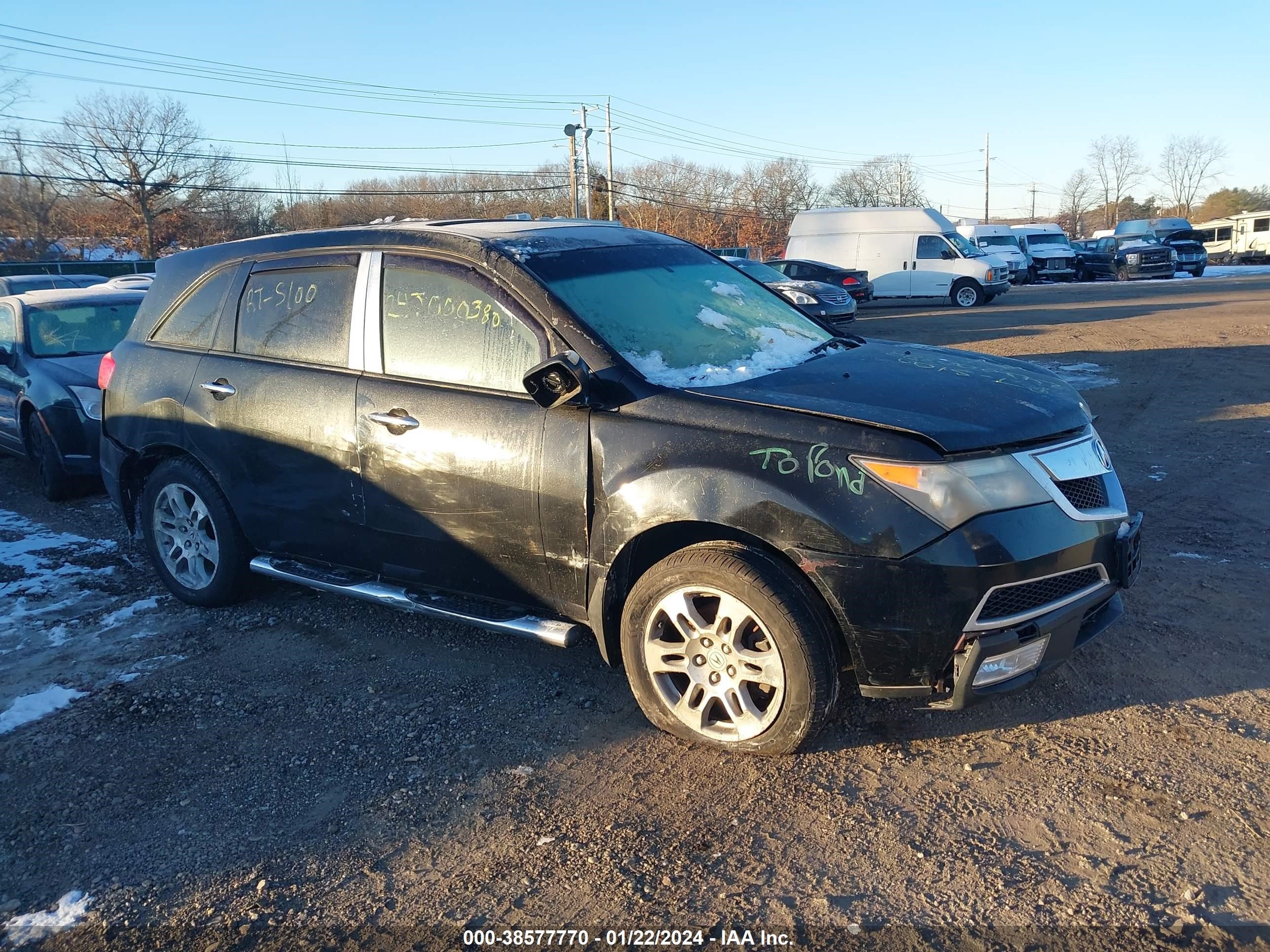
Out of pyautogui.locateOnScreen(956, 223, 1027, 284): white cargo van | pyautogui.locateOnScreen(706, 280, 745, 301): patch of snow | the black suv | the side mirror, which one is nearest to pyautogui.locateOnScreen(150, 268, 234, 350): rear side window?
the black suv

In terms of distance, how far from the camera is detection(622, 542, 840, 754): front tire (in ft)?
10.3

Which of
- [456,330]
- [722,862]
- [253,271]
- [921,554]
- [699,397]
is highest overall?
[253,271]

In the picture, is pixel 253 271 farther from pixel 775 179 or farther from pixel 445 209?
pixel 775 179

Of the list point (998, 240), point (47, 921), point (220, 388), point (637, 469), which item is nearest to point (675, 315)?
point (637, 469)

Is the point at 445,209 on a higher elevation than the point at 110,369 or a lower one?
higher

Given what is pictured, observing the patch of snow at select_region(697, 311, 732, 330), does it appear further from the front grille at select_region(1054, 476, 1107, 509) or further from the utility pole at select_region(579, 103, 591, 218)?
the utility pole at select_region(579, 103, 591, 218)

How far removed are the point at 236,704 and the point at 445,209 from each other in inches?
1839

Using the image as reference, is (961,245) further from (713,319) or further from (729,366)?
(729,366)

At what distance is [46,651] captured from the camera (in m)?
4.57

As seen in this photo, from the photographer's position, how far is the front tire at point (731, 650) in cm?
313

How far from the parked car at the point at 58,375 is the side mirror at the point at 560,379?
4.88 meters

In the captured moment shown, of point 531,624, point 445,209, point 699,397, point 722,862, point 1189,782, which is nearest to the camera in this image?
point 722,862

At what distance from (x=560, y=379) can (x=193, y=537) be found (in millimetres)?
2668

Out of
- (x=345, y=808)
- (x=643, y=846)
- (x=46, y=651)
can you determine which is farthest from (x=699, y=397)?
(x=46, y=651)
